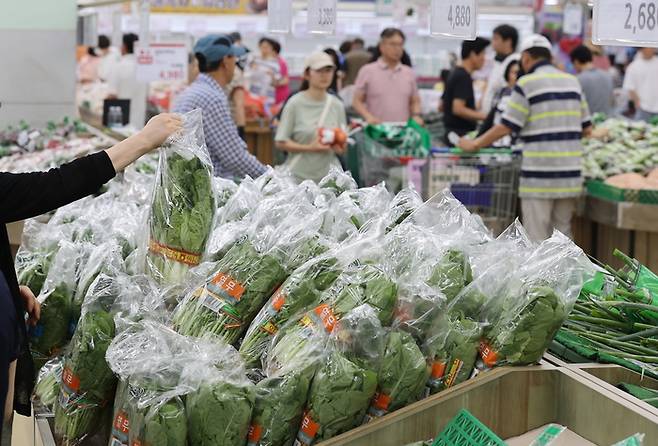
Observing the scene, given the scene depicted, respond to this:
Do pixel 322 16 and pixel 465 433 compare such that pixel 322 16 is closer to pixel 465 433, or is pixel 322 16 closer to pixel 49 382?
pixel 49 382

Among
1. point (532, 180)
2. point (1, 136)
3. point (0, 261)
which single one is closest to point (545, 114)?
point (532, 180)

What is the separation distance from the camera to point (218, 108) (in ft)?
18.2

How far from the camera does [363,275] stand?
2.39 m

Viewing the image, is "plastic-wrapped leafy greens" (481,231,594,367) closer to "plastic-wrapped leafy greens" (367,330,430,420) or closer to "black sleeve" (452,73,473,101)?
"plastic-wrapped leafy greens" (367,330,430,420)

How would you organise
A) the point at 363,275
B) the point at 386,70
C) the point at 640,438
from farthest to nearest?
1. the point at 386,70
2. the point at 363,275
3. the point at 640,438

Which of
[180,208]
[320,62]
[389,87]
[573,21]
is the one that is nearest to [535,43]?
[320,62]

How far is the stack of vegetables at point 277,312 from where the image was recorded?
222 centimetres

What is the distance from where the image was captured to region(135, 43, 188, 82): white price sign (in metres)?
8.99

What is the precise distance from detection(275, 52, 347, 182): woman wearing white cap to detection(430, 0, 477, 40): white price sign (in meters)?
3.56

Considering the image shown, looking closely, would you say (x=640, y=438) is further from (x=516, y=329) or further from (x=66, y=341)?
(x=66, y=341)

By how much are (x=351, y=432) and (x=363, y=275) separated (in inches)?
15.0

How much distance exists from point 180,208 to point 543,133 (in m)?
4.19

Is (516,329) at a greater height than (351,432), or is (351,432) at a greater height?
(516,329)

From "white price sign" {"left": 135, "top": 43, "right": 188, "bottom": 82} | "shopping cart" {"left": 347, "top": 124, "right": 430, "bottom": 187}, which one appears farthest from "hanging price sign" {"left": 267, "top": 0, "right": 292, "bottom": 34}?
"white price sign" {"left": 135, "top": 43, "right": 188, "bottom": 82}
